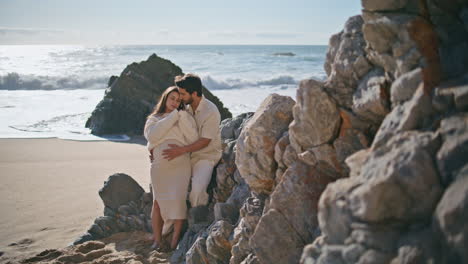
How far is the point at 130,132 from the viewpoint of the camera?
12.8 m

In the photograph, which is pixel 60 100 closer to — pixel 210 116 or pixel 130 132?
pixel 130 132

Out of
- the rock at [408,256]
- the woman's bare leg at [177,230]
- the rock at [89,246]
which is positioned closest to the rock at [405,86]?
the rock at [408,256]

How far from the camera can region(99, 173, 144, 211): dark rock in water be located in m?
6.02

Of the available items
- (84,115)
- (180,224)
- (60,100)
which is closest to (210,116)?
(180,224)

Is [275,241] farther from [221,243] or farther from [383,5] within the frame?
[383,5]

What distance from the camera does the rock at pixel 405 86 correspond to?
8.01 ft

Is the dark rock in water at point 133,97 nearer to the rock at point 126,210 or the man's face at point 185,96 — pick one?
the rock at point 126,210

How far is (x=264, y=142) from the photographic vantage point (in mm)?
3873

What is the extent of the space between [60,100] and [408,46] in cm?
2095

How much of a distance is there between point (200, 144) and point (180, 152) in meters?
→ 0.25

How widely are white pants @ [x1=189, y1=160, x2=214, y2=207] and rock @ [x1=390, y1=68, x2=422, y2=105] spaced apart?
118 inches

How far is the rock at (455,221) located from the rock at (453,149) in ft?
0.23

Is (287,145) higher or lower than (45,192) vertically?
higher

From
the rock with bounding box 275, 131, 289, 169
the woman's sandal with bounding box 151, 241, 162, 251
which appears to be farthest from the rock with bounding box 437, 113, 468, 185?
the woman's sandal with bounding box 151, 241, 162, 251
